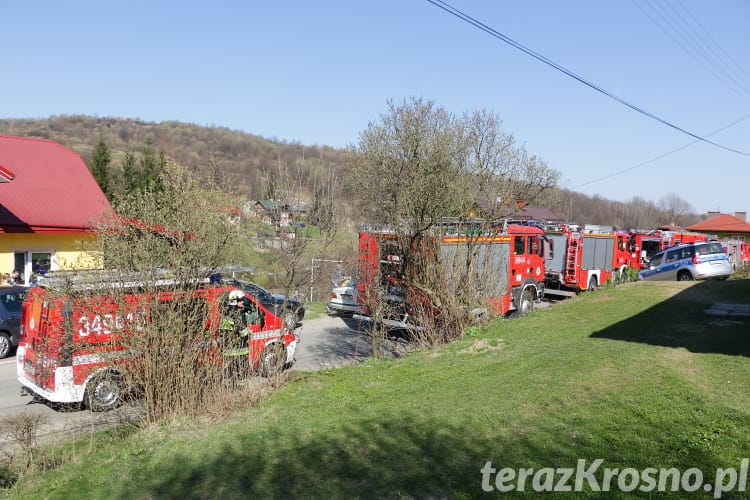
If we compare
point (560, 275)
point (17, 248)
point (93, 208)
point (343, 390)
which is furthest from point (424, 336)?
point (93, 208)

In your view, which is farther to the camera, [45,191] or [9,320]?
[45,191]

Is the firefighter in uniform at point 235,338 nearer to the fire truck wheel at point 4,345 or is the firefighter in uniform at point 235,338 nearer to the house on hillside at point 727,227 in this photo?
the fire truck wheel at point 4,345

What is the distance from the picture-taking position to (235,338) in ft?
27.9

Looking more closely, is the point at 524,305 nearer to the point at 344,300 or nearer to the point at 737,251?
the point at 344,300

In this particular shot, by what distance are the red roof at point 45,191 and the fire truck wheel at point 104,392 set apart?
43.5 feet

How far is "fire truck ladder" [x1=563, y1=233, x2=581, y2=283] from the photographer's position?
22047 mm

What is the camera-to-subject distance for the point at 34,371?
8.46 metres

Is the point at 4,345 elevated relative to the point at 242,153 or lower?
lower

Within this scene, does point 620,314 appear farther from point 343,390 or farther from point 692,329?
point 343,390

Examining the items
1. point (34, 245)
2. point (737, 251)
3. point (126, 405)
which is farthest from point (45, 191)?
point (737, 251)

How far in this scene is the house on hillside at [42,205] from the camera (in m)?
19.9

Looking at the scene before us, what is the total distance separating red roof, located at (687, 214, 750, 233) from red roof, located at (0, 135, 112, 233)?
5884cm

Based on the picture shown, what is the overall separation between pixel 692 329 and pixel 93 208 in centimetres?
2257

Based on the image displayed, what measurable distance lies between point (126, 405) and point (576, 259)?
18297mm
